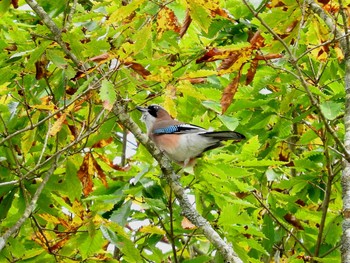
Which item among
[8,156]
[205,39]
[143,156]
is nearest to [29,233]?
[8,156]

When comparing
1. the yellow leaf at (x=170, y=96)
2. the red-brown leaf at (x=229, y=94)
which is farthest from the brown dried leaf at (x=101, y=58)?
the red-brown leaf at (x=229, y=94)

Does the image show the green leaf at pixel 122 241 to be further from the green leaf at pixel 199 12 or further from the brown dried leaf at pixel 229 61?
the green leaf at pixel 199 12

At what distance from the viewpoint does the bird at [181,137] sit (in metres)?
5.33

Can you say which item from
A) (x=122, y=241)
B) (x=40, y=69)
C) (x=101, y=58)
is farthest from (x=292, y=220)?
(x=101, y=58)

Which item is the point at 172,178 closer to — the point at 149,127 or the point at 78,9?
the point at 149,127

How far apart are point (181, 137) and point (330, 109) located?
1.55 metres

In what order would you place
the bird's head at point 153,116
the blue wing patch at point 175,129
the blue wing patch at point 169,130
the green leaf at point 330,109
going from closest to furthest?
the green leaf at point 330,109
the blue wing patch at point 175,129
the blue wing patch at point 169,130
the bird's head at point 153,116

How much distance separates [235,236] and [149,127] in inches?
61.9

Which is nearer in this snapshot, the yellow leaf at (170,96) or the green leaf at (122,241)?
the yellow leaf at (170,96)

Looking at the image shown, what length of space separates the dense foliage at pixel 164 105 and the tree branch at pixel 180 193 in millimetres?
152

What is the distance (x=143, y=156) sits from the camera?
17.6 feet

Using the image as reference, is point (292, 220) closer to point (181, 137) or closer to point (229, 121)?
point (181, 137)

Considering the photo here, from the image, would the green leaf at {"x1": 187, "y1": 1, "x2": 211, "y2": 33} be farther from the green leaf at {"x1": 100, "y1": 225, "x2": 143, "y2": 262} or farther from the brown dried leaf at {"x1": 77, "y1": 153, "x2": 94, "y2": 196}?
the brown dried leaf at {"x1": 77, "y1": 153, "x2": 94, "y2": 196}

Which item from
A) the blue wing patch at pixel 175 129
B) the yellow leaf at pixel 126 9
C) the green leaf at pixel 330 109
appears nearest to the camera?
the yellow leaf at pixel 126 9
